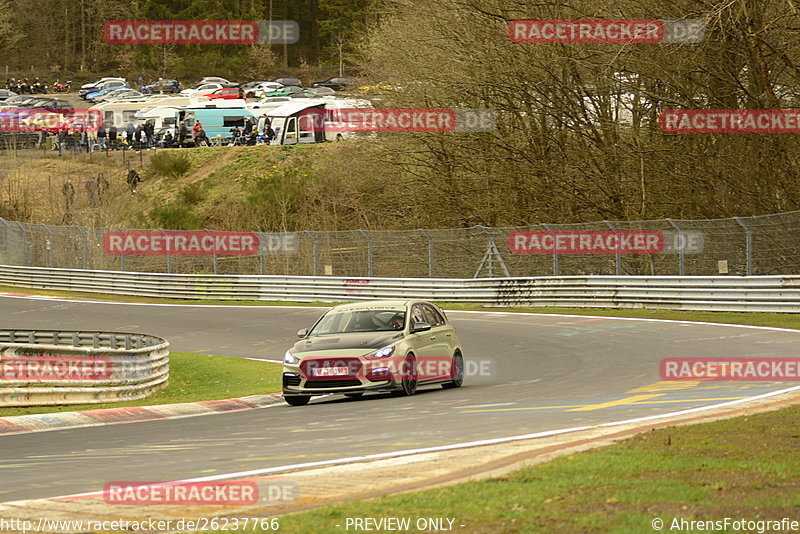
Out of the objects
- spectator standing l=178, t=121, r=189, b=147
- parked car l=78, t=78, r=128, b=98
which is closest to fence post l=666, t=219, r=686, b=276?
spectator standing l=178, t=121, r=189, b=147

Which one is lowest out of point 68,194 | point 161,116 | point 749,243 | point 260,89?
point 749,243

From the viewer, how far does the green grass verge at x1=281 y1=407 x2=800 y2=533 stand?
607cm

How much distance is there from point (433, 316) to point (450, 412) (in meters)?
4.29

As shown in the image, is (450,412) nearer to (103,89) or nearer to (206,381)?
(206,381)

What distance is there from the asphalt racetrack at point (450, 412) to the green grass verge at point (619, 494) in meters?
2.44

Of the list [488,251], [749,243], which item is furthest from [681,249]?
[488,251]

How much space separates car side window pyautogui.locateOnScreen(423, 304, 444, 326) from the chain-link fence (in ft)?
39.7

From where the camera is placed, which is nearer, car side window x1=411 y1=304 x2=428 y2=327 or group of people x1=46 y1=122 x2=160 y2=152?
car side window x1=411 y1=304 x2=428 y2=327

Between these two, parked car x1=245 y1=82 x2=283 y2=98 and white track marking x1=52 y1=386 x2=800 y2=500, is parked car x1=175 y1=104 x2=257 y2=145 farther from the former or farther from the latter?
white track marking x1=52 y1=386 x2=800 y2=500

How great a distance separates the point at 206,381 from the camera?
21172 mm

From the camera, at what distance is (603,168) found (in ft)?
118

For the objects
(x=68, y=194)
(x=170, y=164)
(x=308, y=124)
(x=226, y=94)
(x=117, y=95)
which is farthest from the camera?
(x=117, y=95)

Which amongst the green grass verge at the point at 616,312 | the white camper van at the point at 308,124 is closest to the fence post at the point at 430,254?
the green grass verge at the point at 616,312

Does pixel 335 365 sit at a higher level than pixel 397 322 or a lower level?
lower
